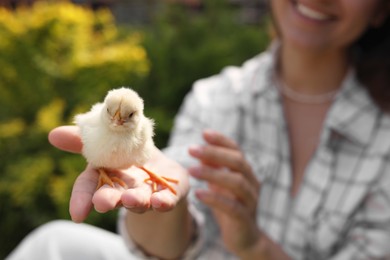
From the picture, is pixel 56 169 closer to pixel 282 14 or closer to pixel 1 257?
pixel 1 257

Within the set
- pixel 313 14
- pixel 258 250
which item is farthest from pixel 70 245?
pixel 313 14

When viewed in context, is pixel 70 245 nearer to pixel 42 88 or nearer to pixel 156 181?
pixel 156 181

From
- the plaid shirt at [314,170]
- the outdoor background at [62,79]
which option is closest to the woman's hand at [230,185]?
the plaid shirt at [314,170]

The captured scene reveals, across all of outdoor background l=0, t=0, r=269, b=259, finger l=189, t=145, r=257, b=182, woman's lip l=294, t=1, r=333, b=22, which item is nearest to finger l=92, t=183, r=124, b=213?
finger l=189, t=145, r=257, b=182

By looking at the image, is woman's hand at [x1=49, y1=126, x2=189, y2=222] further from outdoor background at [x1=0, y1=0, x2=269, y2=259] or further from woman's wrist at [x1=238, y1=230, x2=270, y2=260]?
outdoor background at [x1=0, y1=0, x2=269, y2=259]

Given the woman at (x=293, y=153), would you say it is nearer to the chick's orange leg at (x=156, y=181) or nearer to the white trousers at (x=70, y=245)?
the white trousers at (x=70, y=245)

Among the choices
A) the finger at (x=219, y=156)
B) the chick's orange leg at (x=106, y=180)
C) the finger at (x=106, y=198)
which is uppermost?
the finger at (x=106, y=198)
